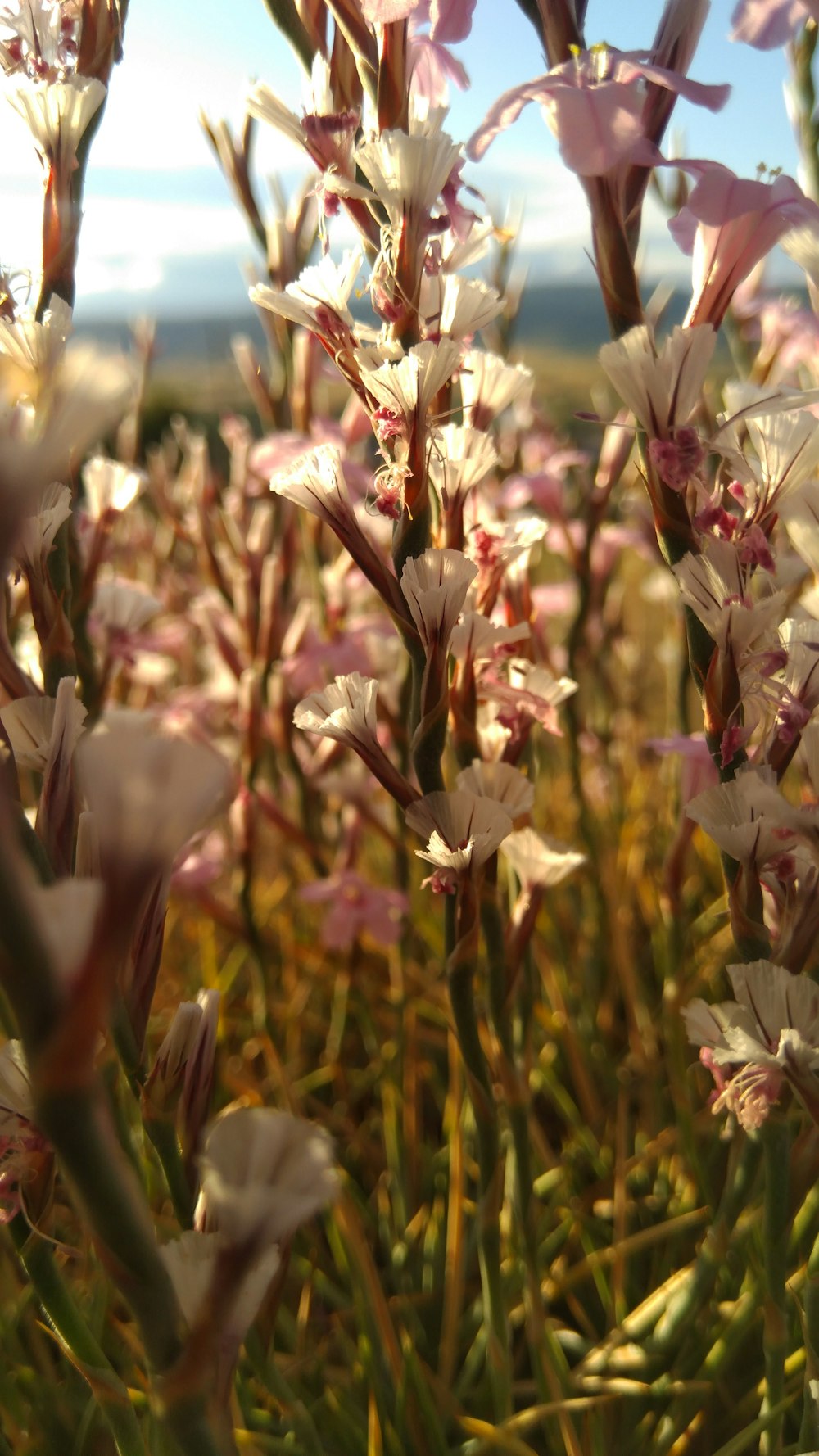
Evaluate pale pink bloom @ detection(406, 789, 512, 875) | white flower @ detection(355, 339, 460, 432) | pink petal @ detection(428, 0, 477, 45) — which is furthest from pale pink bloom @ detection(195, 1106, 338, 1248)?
pink petal @ detection(428, 0, 477, 45)

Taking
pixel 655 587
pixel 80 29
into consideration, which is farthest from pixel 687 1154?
pixel 655 587

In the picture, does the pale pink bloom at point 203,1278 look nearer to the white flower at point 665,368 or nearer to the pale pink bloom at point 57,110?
the white flower at point 665,368

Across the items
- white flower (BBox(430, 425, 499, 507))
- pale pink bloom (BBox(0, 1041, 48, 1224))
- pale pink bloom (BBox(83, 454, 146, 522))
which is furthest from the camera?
pale pink bloom (BBox(83, 454, 146, 522))

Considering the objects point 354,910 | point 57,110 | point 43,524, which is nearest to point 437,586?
point 43,524

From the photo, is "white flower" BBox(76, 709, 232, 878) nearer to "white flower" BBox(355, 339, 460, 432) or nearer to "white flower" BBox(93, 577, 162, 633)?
"white flower" BBox(355, 339, 460, 432)

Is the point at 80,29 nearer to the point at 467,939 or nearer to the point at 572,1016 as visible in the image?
the point at 467,939

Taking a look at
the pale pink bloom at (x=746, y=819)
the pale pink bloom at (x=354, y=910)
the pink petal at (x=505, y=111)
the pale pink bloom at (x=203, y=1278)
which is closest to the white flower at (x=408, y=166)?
the pink petal at (x=505, y=111)
